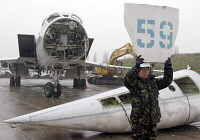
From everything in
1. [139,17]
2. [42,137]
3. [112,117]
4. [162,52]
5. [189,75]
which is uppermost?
[139,17]

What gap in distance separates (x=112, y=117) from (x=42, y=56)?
905cm

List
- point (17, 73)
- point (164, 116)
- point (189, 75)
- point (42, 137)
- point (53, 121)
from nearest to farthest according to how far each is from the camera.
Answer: point (53, 121)
point (42, 137)
point (164, 116)
point (189, 75)
point (17, 73)

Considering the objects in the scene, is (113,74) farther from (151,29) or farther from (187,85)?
(151,29)

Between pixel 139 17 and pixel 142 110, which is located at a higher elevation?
pixel 139 17

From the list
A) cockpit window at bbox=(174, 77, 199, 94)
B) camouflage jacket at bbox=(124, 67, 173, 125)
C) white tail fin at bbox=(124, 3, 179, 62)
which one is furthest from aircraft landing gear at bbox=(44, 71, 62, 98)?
camouflage jacket at bbox=(124, 67, 173, 125)

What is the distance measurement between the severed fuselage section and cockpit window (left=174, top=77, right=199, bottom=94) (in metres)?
6.48

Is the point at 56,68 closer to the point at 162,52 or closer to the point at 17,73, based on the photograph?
the point at 17,73

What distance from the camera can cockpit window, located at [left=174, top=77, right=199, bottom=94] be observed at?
727cm

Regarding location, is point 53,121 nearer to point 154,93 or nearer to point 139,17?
point 154,93

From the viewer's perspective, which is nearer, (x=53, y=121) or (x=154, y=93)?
(x=154, y=93)

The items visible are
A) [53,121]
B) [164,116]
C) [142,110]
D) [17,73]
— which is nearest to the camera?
[142,110]

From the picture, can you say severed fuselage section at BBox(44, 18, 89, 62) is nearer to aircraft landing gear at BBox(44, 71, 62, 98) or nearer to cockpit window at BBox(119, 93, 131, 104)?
aircraft landing gear at BBox(44, 71, 62, 98)

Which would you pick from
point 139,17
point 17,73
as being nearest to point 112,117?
point 139,17

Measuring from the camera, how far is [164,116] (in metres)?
6.05
